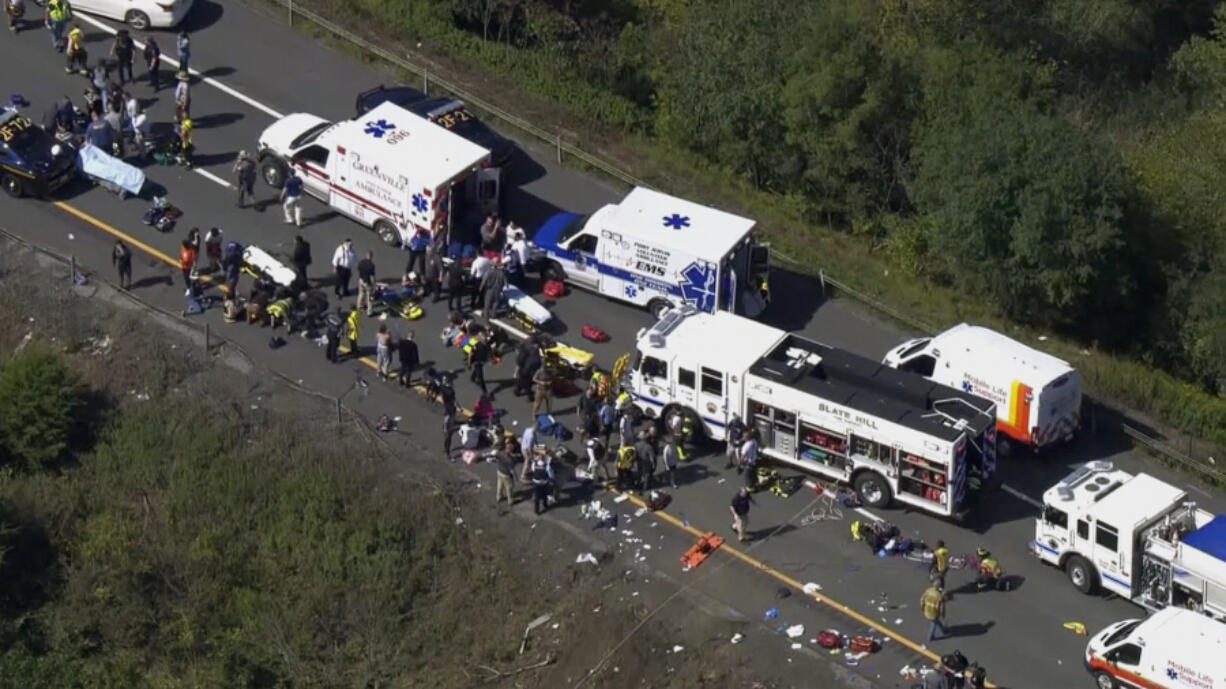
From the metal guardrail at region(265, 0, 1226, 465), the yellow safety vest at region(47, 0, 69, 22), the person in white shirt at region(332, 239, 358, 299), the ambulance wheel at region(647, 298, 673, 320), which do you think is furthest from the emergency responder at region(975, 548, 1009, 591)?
the yellow safety vest at region(47, 0, 69, 22)

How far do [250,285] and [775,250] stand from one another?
38.9 ft

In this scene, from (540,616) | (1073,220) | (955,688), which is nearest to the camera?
(955,688)

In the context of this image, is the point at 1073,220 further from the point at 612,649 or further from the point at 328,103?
the point at 328,103

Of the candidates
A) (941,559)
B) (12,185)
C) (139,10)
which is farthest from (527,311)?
(139,10)

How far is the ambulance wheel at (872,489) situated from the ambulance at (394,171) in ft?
37.1

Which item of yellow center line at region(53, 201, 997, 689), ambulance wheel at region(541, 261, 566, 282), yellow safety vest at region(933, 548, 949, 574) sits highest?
ambulance wheel at region(541, 261, 566, 282)

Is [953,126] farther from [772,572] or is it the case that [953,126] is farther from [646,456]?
[772,572]

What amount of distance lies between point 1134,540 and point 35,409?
69.1ft

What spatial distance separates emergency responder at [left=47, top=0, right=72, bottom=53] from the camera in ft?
166

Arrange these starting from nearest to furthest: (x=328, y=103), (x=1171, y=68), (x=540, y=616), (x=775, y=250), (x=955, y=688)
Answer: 1. (x=955, y=688)
2. (x=540, y=616)
3. (x=775, y=250)
4. (x=328, y=103)
5. (x=1171, y=68)

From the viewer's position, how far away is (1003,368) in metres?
39.8

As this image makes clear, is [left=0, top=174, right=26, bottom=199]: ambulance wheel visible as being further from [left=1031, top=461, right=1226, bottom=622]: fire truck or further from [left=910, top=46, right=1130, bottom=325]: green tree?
[left=1031, top=461, right=1226, bottom=622]: fire truck

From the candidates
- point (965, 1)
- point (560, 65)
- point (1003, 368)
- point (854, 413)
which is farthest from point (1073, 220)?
point (560, 65)

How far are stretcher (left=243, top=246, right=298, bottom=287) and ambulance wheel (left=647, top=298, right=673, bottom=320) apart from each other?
24.8 feet
